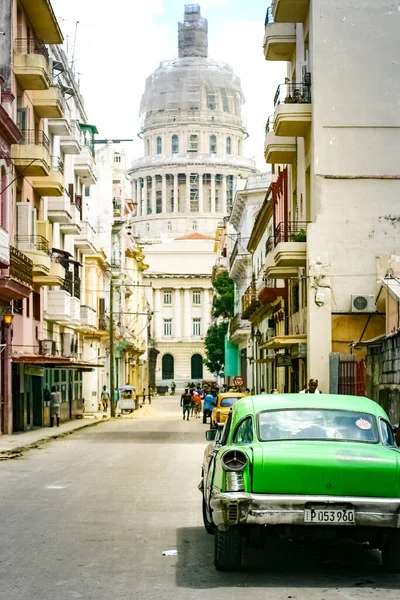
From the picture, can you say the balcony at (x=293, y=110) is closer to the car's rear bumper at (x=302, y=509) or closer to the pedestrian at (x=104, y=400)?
the car's rear bumper at (x=302, y=509)

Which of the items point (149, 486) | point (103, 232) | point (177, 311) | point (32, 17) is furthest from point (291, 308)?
point (177, 311)

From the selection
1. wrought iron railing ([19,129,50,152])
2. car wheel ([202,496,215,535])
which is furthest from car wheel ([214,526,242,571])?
wrought iron railing ([19,129,50,152])

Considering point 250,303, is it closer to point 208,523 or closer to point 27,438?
point 27,438

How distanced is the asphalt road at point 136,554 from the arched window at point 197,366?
15299cm

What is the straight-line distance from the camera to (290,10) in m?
33.7

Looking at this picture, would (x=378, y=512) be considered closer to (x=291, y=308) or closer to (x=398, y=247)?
(x=398, y=247)

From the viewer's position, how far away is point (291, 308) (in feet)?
134

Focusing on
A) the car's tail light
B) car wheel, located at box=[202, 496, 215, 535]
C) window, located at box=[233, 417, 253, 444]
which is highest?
window, located at box=[233, 417, 253, 444]

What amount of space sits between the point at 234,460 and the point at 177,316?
161m

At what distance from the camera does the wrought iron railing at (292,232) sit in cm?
3343

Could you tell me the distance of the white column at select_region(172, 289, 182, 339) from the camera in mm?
169875

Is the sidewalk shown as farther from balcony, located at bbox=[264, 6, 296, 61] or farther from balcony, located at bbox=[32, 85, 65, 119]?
balcony, located at bbox=[264, 6, 296, 61]

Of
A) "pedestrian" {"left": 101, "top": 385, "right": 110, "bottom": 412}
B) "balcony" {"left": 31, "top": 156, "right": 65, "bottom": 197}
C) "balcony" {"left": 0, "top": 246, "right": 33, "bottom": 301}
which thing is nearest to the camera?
"balcony" {"left": 0, "top": 246, "right": 33, "bottom": 301}

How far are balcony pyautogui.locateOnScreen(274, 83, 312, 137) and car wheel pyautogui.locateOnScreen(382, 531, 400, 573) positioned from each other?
23269mm
